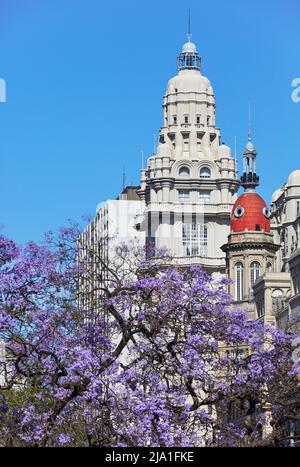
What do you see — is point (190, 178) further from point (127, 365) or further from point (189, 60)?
point (127, 365)

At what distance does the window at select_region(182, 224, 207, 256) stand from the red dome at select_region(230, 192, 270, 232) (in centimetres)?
1985

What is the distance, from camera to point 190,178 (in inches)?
6954

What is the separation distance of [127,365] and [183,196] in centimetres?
11662

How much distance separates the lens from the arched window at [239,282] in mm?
148750

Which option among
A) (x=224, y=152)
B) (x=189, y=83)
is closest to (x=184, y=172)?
(x=224, y=152)

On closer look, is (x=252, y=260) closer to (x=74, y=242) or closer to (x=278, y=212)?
(x=278, y=212)

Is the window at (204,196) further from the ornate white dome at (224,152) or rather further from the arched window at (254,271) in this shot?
the arched window at (254,271)

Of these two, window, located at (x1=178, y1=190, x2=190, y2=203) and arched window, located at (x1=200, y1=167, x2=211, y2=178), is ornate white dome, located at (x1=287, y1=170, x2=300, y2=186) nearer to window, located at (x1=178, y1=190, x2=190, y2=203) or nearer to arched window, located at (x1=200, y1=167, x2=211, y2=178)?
arched window, located at (x1=200, y1=167, x2=211, y2=178)

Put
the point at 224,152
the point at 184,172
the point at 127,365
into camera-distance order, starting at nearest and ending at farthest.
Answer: the point at 127,365 → the point at 224,152 → the point at 184,172

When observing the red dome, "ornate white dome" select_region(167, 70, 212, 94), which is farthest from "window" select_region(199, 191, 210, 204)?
the red dome

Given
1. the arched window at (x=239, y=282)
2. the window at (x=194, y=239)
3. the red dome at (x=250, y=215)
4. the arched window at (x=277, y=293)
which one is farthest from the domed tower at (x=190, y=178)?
the arched window at (x=277, y=293)

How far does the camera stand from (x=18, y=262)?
6191 centimetres

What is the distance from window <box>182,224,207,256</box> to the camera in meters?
175

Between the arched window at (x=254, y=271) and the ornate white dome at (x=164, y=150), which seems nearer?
the arched window at (x=254, y=271)
